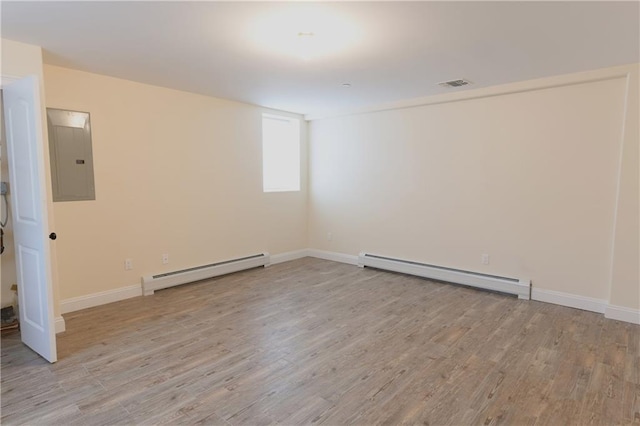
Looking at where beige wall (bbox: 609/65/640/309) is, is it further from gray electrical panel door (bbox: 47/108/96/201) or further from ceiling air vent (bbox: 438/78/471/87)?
gray electrical panel door (bbox: 47/108/96/201)

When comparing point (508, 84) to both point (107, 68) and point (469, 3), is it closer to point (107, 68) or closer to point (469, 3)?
point (469, 3)

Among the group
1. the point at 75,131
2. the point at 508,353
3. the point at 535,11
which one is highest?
the point at 535,11

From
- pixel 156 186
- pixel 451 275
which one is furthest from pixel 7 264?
pixel 451 275

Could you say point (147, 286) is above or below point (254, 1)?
below

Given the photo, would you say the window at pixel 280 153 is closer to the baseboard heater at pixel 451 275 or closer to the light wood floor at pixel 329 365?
the baseboard heater at pixel 451 275

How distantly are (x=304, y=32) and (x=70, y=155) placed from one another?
2688mm

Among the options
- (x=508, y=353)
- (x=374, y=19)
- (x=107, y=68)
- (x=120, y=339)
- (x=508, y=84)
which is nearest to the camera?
(x=374, y=19)

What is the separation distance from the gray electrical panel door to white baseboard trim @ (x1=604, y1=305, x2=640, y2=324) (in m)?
5.36

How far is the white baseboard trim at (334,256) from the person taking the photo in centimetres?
575

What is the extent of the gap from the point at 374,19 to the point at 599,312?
363 cm

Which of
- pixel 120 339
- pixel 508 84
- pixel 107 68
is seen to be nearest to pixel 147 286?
pixel 120 339

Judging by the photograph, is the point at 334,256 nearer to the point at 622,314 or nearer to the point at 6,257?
the point at 622,314

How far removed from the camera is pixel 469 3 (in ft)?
7.09

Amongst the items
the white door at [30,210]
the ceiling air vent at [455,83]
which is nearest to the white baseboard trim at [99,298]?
the white door at [30,210]
